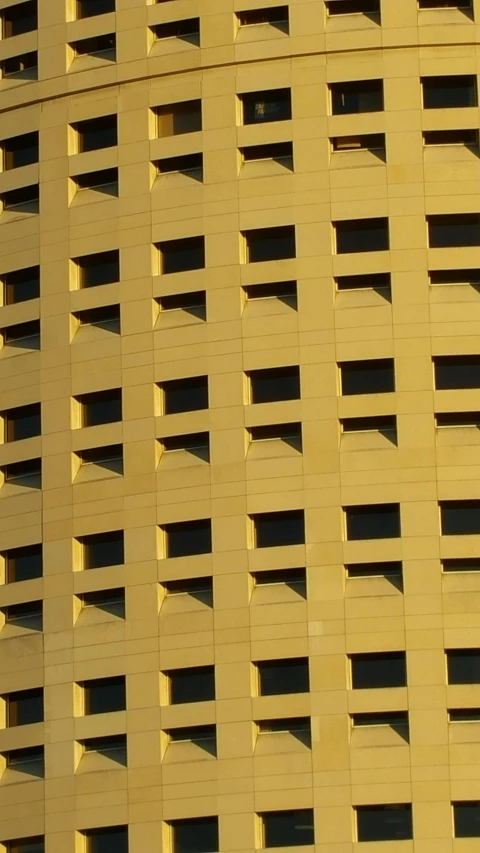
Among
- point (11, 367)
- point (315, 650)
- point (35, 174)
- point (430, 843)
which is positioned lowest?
point (430, 843)

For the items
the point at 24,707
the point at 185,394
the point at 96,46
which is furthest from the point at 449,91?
the point at 24,707

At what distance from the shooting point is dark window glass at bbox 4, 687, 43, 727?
59.0 metres

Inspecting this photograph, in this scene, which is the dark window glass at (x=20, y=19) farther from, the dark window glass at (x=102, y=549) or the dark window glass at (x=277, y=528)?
the dark window glass at (x=277, y=528)

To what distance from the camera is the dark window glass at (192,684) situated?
57.5 m

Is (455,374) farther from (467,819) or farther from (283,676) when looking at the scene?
(467,819)

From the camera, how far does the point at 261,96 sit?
6116 centimetres

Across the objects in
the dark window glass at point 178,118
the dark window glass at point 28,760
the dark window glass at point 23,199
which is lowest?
the dark window glass at point 28,760

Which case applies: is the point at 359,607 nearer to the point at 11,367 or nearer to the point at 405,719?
the point at 405,719

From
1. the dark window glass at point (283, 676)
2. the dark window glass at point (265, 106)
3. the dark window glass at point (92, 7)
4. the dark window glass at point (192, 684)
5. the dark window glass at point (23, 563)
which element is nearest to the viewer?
the dark window glass at point (283, 676)

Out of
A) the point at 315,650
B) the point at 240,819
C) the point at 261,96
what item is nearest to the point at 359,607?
the point at 315,650

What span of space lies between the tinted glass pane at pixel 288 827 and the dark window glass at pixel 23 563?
29.3ft

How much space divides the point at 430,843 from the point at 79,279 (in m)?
17.2

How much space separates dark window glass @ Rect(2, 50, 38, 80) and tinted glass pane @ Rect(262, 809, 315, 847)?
20.9 meters

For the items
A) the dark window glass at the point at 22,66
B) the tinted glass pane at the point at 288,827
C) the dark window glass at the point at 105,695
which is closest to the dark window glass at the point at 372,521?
the dark window glass at the point at 105,695
